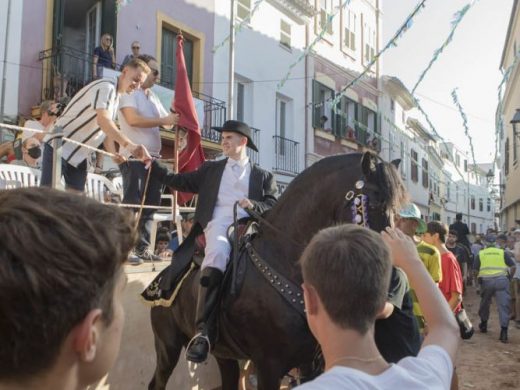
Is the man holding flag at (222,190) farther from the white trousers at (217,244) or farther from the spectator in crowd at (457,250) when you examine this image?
the spectator in crowd at (457,250)

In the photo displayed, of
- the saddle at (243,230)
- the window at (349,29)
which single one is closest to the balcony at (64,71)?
the saddle at (243,230)

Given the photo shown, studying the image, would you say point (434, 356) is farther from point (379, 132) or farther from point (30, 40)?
point (379, 132)

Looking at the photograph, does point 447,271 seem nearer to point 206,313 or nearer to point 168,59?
point 206,313

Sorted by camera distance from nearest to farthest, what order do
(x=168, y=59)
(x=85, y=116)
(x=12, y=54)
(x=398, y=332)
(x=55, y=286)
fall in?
(x=55, y=286) → (x=398, y=332) → (x=85, y=116) → (x=12, y=54) → (x=168, y=59)

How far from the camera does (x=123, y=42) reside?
11.6m

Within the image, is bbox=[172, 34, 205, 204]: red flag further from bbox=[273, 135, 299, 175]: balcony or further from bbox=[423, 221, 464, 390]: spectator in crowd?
bbox=[273, 135, 299, 175]: balcony

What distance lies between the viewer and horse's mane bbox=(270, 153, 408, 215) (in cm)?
339

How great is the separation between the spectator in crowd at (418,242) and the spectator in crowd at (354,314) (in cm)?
278

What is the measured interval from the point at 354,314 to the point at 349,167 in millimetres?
2254

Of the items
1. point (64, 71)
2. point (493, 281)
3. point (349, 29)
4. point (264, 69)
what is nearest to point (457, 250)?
point (493, 281)

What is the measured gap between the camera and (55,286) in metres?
0.90

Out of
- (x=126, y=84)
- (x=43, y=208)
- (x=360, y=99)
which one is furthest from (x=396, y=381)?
(x=360, y=99)

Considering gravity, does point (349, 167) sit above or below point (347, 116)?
below

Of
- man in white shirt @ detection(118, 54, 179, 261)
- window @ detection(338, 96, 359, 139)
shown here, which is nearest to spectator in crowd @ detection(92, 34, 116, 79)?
man in white shirt @ detection(118, 54, 179, 261)
